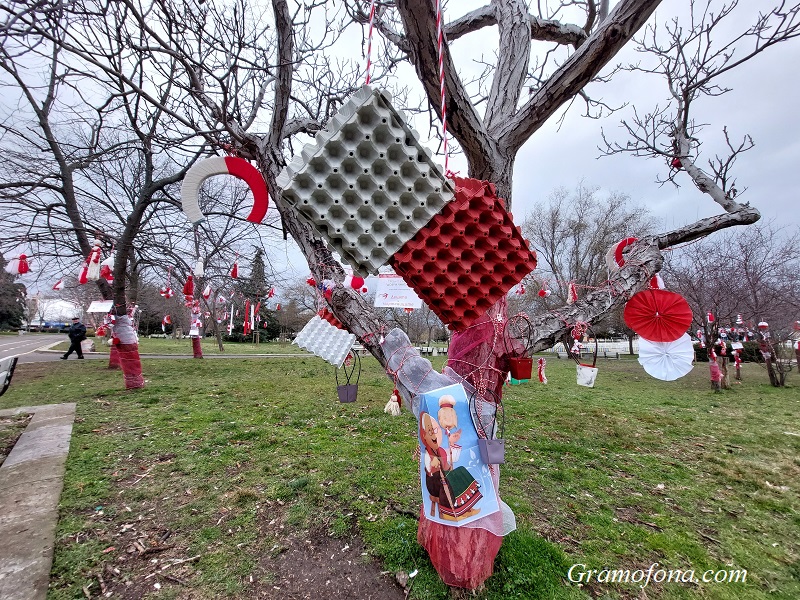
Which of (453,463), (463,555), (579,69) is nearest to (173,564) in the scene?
(463,555)

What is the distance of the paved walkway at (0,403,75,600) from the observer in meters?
2.16

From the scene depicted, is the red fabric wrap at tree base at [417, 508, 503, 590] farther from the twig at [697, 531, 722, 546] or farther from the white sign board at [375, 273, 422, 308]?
the white sign board at [375, 273, 422, 308]

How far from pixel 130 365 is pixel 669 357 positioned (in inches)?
348

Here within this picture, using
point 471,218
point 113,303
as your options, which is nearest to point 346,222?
point 471,218

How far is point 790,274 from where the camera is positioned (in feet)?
44.2

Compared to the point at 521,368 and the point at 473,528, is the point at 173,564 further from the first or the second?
the point at 521,368

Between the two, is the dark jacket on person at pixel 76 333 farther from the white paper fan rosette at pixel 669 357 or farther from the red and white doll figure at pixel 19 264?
the white paper fan rosette at pixel 669 357

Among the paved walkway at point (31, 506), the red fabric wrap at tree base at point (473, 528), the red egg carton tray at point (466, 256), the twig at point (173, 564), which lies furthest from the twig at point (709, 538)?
the paved walkway at point (31, 506)

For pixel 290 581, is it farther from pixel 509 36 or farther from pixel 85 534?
pixel 509 36

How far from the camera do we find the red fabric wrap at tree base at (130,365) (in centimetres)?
721

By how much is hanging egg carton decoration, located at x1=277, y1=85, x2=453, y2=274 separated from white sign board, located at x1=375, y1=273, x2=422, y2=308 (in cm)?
551

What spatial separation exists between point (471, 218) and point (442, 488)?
153cm

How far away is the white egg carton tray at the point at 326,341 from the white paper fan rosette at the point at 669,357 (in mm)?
2624

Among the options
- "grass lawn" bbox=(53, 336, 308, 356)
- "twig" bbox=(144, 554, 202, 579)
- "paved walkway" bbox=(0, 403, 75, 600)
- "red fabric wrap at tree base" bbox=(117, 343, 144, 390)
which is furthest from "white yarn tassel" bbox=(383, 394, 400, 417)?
"grass lawn" bbox=(53, 336, 308, 356)
